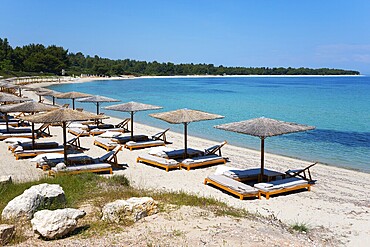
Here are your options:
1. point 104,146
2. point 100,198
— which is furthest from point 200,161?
point 100,198

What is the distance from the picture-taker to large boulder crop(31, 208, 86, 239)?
5.08m

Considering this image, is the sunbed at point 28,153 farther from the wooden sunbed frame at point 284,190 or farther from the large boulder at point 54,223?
the large boulder at point 54,223

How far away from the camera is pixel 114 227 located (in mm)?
5574

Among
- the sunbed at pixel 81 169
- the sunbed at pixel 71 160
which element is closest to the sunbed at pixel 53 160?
the sunbed at pixel 71 160

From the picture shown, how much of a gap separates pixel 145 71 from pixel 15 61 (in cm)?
6507

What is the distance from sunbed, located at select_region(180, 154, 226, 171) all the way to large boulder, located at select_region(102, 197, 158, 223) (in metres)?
5.54

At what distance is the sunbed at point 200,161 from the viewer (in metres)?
11.6

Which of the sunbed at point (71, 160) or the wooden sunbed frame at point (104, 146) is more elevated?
the sunbed at point (71, 160)

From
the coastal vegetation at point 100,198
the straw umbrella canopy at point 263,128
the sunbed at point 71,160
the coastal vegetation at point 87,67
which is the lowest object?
the sunbed at point 71,160

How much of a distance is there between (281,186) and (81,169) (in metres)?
5.21

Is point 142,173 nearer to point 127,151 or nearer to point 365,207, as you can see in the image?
point 127,151

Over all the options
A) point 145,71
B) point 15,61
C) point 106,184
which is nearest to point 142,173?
point 106,184

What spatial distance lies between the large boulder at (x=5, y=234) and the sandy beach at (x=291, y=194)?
184 inches

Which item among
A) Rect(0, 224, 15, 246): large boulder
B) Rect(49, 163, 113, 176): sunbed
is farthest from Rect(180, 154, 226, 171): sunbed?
Rect(0, 224, 15, 246): large boulder
